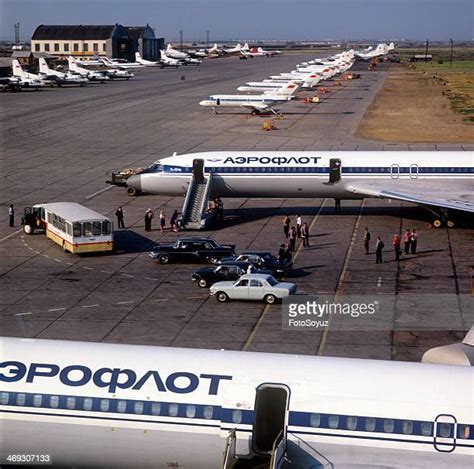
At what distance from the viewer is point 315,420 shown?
1902 cm

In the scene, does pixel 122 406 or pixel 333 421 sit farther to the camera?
pixel 122 406

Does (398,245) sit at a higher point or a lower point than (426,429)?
lower

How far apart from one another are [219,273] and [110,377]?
1901 centimetres

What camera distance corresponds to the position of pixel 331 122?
10744 centimetres

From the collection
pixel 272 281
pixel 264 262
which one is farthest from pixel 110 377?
pixel 264 262

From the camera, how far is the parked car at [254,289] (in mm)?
36438

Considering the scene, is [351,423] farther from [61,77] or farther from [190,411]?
[61,77]

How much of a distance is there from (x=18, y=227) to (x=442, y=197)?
24.2 metres

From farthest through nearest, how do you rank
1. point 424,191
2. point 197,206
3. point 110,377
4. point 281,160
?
point 281,160, point 197,206, point 424,191, point 110,377

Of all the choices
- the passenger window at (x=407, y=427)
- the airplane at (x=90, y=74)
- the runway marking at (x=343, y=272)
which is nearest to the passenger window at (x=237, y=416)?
the passenger window at (x=407, y=427)

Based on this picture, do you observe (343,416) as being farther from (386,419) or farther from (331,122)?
(331,122)

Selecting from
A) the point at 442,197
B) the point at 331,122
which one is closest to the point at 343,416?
the point at 442,197

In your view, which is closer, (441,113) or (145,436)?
(145,436)

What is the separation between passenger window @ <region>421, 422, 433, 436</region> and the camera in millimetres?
18656
